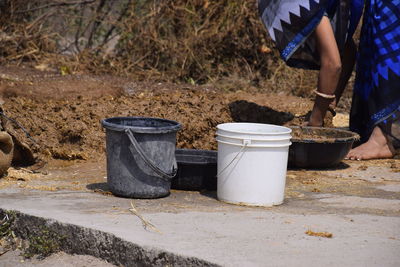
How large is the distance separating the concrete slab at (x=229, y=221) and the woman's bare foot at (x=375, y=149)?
0.73 m

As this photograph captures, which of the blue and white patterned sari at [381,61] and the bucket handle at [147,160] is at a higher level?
the blue and white patterned sari at [381,61]

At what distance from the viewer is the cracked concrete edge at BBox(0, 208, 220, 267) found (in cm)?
328

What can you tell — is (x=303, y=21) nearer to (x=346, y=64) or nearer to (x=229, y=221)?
(x=346, y=64)

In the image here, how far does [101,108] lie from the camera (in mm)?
5938

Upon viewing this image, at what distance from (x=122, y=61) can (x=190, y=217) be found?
520 centimetres

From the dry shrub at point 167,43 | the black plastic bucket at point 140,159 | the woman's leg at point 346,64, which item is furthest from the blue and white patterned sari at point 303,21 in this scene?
the dry shrub at point 167,43

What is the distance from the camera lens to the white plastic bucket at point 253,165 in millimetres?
4172

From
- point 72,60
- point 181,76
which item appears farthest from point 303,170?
point 72,60

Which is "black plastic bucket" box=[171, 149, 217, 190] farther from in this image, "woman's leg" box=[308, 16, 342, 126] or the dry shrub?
the dry shrub

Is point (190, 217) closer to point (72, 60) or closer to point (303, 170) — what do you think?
point (303, 170)

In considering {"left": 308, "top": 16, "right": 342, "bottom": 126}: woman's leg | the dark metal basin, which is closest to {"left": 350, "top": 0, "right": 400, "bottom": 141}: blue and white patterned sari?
{"left": 308, "top": 16, "right": 342, "bottom": 126}: woman's leg

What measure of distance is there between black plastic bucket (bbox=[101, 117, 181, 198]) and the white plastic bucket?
323mm

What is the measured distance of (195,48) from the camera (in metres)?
8.73

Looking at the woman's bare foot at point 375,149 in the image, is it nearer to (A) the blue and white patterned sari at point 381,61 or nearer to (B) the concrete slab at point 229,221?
(A) the blue and white patterned sari at point 381,61
